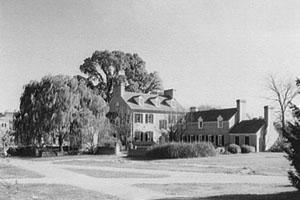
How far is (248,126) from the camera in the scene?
163ft

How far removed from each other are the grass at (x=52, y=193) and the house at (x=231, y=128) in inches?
1453

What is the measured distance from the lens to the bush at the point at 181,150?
34.8 meters

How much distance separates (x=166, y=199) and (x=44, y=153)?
1112 inches

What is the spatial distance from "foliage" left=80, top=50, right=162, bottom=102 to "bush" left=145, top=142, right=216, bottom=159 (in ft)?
84.6

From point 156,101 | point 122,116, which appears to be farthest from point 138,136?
point 156,101

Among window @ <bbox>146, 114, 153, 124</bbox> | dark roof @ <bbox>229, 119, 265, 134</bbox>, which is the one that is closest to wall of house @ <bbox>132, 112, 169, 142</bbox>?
window @ <bbox>146, 114, 153, 124</bbox>

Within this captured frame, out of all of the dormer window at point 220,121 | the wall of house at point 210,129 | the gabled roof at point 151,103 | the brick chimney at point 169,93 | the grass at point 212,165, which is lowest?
the grass at point 212,165

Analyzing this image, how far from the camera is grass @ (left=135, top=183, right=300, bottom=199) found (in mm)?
13297

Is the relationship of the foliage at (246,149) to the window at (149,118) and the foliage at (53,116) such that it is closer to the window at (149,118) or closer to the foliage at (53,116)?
the window at (149,118)

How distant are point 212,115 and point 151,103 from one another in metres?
9.04

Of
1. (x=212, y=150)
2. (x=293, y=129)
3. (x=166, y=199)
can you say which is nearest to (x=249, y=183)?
(x=293, y=129)

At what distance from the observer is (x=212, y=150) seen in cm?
3688

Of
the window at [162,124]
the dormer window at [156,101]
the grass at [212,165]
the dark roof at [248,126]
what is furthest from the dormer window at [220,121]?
the grass at [212,165]

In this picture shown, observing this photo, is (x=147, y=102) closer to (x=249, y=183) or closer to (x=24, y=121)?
(x=24, y=121)
